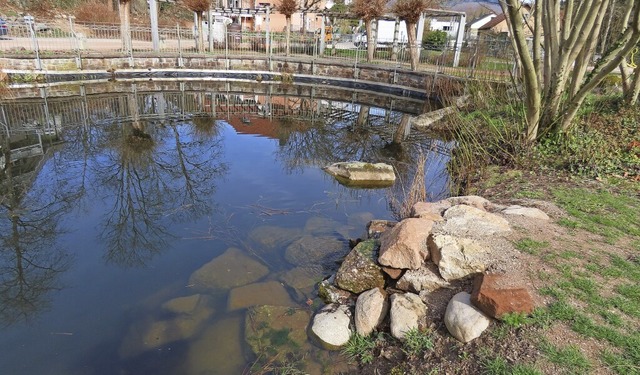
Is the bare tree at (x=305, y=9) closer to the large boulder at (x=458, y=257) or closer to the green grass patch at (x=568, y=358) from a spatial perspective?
the large boulder at (x=458, y=257)

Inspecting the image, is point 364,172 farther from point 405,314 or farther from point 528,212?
point 405,314

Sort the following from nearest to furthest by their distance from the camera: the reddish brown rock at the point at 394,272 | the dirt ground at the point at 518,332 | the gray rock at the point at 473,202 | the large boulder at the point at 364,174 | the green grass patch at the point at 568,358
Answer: the green grass patch at the point at 568,358 → the dirt ground at the point at 518,332 → the reddish brown rock at the point at 394,272 → the gray rock at the point at 473,202 → the large boulder at the point at 364,174

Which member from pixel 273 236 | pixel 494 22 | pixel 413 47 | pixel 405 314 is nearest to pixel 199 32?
pixel 413 47

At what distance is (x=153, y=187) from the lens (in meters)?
7.61

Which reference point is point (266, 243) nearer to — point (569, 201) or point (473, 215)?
point (473, 215)

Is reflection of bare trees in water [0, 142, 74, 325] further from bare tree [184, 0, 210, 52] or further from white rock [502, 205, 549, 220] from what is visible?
bare tree [184, 0, 210, 52]

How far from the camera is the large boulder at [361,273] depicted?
4.49 metres

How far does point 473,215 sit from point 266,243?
8.83 feet

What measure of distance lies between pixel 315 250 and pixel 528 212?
8.66 feet

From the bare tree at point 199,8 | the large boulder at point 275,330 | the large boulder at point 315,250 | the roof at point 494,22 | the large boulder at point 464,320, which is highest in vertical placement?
the roof at point 494,22

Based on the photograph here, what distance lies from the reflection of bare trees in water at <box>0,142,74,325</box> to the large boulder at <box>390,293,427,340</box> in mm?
3563

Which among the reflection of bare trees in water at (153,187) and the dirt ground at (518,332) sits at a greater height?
the dirt ground at (518,332)

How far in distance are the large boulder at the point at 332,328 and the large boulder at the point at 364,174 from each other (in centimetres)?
424

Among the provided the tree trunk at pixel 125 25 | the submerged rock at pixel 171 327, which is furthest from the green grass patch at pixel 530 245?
the tree trunk at pixel 125 25
